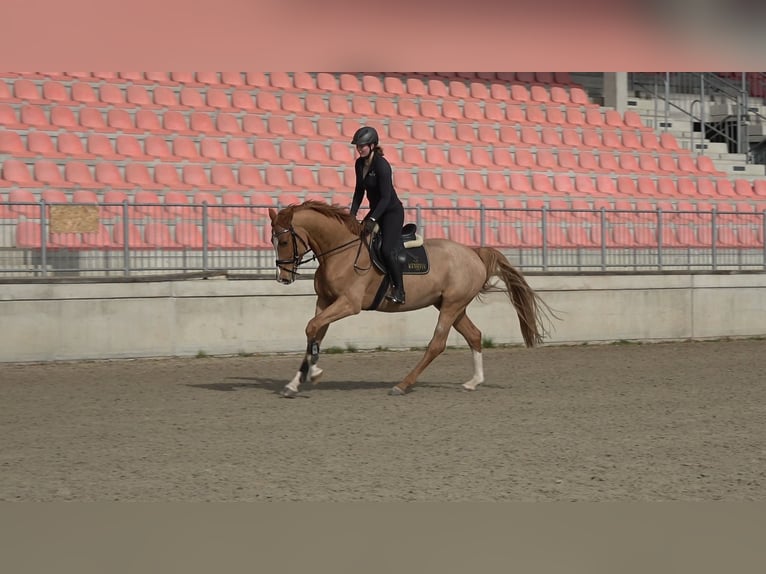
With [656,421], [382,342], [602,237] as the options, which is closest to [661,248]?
[602,237]

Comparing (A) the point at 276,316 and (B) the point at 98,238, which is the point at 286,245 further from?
(A) the point at 276,316

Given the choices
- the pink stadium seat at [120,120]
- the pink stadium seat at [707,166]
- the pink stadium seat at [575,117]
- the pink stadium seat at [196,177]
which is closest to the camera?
the pink stadium seat at [196,177]

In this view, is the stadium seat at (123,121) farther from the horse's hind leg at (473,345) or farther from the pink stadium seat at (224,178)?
the horse's hind leg at (473,345)

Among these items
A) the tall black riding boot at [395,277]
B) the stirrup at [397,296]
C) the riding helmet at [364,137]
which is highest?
the riding helmet at [364,137]

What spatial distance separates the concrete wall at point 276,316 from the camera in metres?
16.3

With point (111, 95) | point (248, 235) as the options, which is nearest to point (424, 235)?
point (248, 235)

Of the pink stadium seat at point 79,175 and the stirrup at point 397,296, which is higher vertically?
the pink stadium seat at point 79,175

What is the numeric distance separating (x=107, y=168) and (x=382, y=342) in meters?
5.97

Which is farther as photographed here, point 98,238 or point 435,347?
point 98,238

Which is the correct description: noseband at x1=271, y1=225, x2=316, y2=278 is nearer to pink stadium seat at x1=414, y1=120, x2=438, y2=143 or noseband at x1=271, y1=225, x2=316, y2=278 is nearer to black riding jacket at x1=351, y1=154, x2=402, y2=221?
black riding jacket at x1=351, y1=154, x2=402, y2=221

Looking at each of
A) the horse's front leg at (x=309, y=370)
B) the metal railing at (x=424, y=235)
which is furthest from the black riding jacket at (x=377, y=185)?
the metal railing at (x=424, y=235)

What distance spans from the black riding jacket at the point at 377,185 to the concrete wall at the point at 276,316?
5.95 meters

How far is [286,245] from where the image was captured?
1167 cm

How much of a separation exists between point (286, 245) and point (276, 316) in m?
6.16
